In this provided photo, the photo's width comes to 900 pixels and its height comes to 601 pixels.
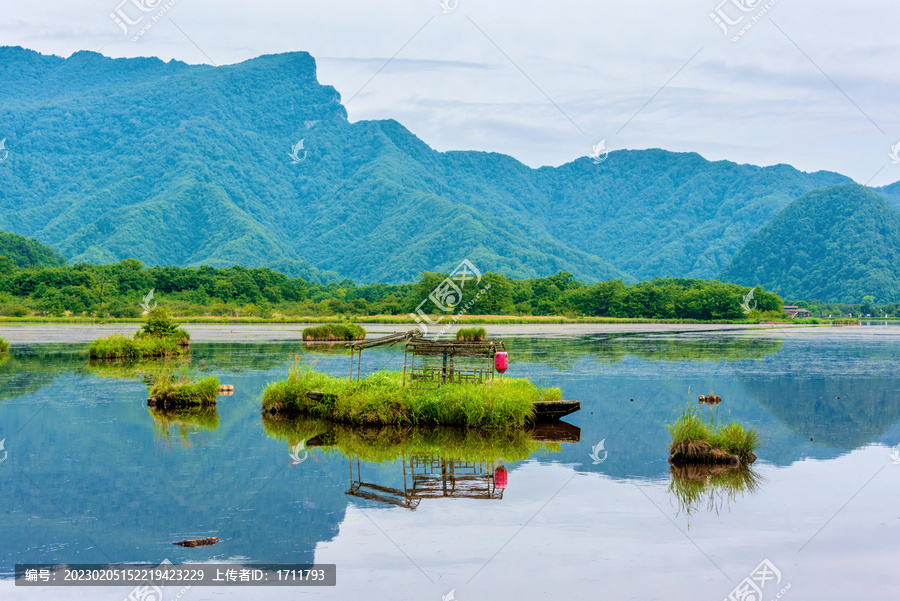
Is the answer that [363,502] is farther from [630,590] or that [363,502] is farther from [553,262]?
[553,262]

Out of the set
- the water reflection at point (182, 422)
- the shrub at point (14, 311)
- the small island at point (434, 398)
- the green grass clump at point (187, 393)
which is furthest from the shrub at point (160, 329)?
the shrub at point (14, 311)

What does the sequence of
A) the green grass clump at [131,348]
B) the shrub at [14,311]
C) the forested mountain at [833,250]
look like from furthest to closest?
the forested mountain at [833,250]
the shrub at [14,311]
the green grass clump at [131,348]

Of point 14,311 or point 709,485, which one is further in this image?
point 14,311

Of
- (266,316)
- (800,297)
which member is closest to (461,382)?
(266,316)

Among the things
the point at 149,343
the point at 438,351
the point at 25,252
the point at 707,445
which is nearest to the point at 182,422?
the point at 438,351

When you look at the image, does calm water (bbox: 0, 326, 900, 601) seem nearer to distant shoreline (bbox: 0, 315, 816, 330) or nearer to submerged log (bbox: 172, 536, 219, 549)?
submerged log (bbox: 172, 536, 219, 549)

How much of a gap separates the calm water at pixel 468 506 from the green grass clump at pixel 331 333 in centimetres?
2886

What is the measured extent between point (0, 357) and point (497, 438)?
92.5ft

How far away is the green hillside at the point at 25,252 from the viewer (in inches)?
4786

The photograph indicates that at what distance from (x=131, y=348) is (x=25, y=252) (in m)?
103

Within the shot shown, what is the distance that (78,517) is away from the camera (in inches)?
420

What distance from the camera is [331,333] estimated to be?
51.9m

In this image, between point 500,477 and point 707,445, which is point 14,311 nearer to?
point 500,477

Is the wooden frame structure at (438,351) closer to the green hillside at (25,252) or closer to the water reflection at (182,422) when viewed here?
the water reflection at (182,422)
